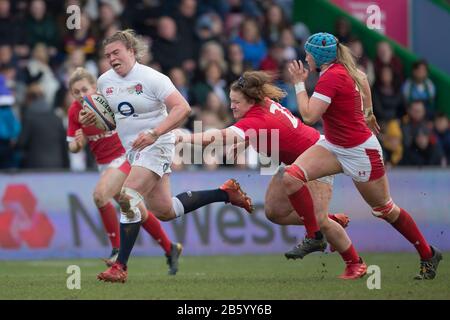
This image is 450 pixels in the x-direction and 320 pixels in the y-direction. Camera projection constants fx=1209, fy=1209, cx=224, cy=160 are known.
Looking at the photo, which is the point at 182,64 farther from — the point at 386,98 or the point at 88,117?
the point at 88,117

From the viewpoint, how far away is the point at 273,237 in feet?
53.6

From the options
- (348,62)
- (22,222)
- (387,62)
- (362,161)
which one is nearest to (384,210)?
(362,161)

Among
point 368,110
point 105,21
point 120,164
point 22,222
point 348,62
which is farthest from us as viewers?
point 105,21

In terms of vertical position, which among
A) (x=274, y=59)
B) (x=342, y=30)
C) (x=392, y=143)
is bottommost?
(x=392, y=143)

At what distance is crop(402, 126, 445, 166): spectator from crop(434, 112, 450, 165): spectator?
0.56 meters

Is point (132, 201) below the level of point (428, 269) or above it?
above

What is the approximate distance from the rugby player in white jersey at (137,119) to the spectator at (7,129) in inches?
232

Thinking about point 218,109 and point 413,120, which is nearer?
point 218,109

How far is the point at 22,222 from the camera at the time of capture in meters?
15.9

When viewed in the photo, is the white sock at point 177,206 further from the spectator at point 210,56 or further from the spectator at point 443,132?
the spectator at point 443,132

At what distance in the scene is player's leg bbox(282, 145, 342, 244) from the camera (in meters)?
10.7

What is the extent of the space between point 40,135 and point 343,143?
7.16 meters
